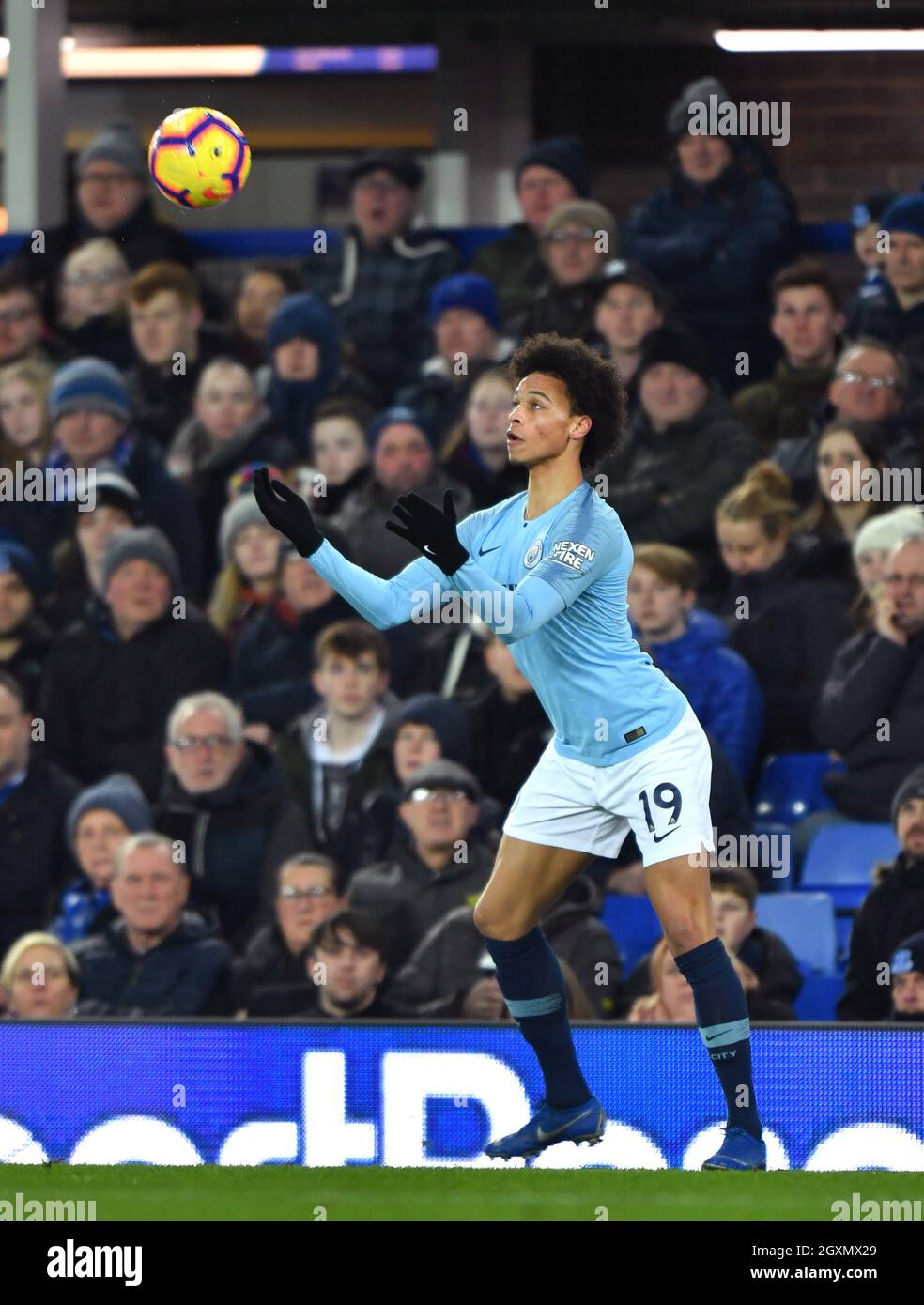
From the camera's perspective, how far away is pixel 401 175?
988 cm

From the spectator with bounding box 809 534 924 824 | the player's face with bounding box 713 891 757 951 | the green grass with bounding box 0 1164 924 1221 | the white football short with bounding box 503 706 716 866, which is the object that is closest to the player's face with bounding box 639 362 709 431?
the spectator with bounding box 809 534 924 824

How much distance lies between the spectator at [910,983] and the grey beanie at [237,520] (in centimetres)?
319

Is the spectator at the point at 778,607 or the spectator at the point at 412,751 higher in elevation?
the spectator at the point at 778,607

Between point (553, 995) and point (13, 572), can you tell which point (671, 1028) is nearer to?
point (553, 995)

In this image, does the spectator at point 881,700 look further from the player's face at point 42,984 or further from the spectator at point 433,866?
the player's face at point 42,984

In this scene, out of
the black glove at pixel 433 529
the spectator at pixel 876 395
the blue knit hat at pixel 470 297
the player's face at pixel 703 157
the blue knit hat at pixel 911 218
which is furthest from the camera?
Answer: the blue knit hat at pixel 470 297

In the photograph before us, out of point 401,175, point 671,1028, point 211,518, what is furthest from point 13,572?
point 671,1028

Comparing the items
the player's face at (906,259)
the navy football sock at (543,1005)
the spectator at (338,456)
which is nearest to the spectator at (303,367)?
the spectator at (338,456)

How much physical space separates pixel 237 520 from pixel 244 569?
193 millimetres

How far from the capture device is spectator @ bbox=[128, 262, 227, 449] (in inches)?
388

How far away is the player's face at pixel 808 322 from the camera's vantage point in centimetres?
907

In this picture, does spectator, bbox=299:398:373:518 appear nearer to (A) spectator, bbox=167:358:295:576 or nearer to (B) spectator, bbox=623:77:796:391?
(A) spectator, bbox=167:358:295:576

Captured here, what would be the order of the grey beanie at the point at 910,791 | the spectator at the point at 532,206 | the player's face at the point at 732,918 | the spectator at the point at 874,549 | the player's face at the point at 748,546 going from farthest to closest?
the spectator at the point at 532,206
the player's face at the point at 748,546
the spectator at the point at 874,549
the grey beanie at the point at 910,791
the player's face at the point at 732,918

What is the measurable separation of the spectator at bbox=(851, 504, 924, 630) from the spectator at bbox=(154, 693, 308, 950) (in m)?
2.07
